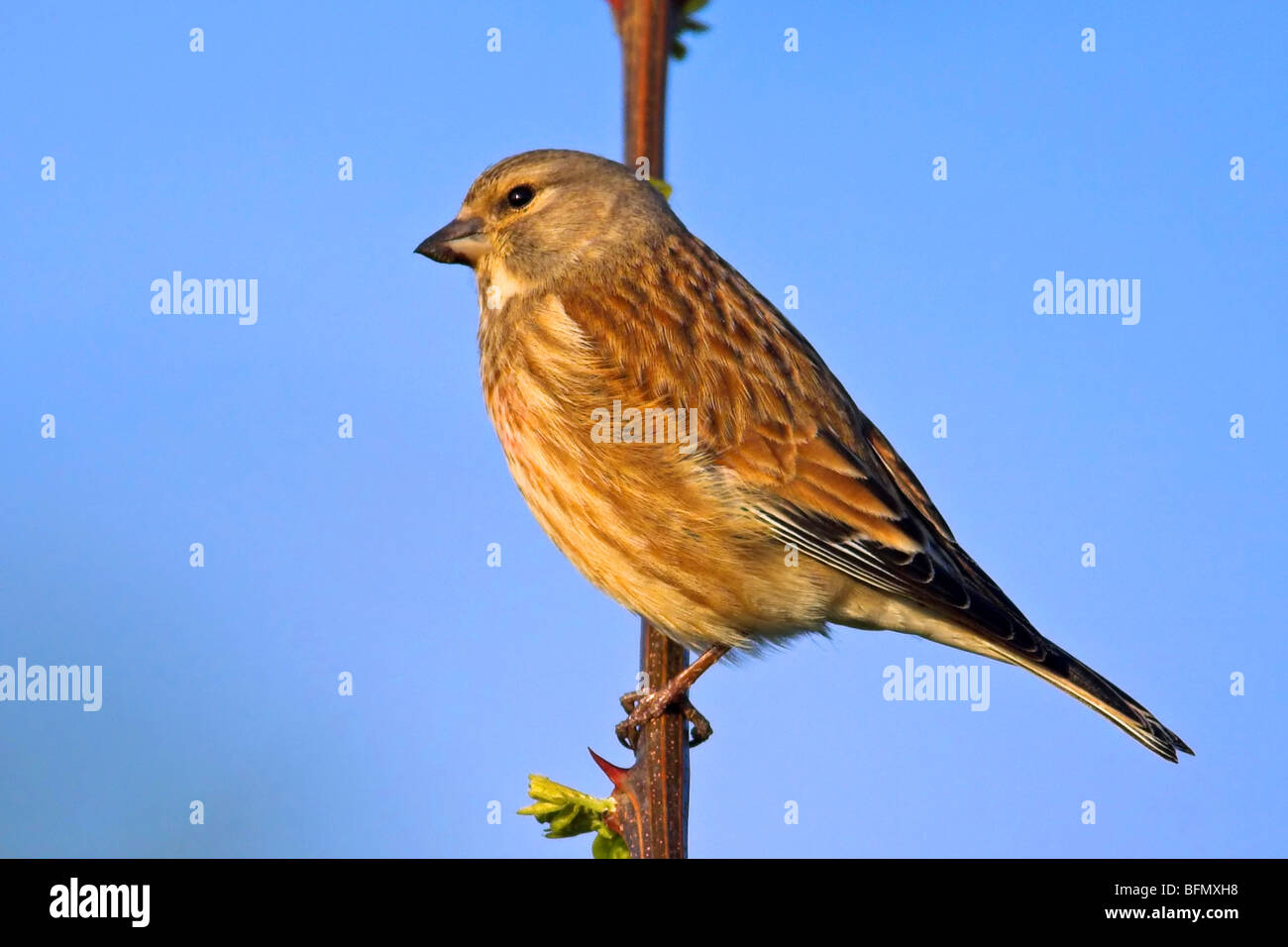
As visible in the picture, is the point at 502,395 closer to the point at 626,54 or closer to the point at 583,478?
the point at 583,478

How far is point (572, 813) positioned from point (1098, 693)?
1.72 meters

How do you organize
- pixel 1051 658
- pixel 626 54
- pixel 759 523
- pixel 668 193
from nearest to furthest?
pixel 626 54
pixel 668 193
pixel 1051 658
pixel 759 523

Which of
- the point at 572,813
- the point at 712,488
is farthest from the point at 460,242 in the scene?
the point at 572,813

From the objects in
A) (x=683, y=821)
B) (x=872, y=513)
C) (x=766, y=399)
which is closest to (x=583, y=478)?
(x=766, y=399)

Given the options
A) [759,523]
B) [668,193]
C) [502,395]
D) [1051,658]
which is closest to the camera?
[668,193]

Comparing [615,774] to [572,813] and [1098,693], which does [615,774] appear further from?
[1098,693]

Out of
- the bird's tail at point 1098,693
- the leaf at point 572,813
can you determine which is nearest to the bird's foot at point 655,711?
the leaf at point 572,813

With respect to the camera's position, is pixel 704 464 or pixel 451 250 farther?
pixel 451 250

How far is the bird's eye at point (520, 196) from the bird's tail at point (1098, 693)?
239cm

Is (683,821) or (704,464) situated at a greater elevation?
(704,464)

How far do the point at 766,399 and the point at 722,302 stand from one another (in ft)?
1.56

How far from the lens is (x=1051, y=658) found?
4.04 metres

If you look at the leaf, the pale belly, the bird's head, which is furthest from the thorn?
the bird's head

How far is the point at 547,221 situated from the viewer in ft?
15.6
